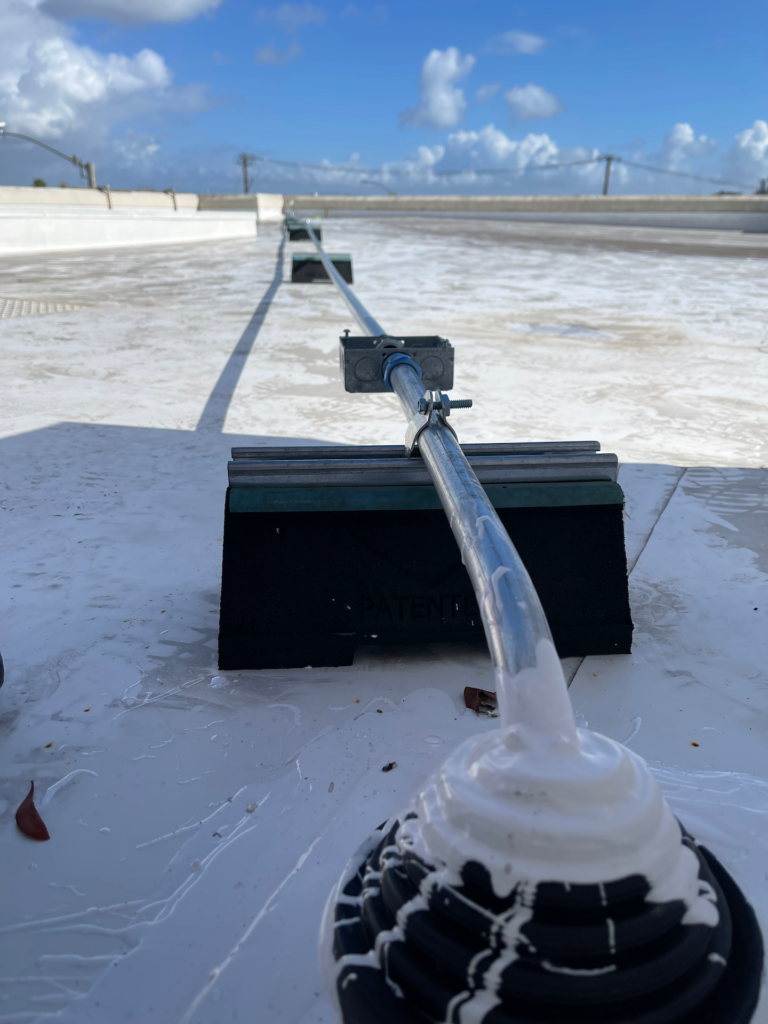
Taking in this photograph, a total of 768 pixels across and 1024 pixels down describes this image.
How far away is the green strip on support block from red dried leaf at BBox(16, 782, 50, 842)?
640mm

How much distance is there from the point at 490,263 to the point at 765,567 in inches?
340

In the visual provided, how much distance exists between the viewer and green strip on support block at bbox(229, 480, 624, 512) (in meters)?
1.55

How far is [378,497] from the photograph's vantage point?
5.14ft

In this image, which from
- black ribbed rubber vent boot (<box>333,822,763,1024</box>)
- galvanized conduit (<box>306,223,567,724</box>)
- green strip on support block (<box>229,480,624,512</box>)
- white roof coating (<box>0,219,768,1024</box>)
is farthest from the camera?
green strip on support block (<box>229,480,624,512</box>)

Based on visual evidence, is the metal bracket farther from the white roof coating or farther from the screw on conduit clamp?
the white roof coating

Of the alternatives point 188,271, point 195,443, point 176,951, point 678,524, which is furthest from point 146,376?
point 188,271

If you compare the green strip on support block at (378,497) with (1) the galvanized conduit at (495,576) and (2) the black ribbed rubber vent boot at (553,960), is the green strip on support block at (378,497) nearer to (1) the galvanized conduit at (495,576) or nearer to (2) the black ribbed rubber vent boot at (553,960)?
(1) the galvanized conduit at (495,576)

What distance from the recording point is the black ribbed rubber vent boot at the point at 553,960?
691 millimetres

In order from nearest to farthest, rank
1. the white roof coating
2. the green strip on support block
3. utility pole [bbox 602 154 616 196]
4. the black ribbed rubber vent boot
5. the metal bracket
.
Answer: the black ribbed rubber vent boot
the white roof coating
the metal bracket
the green strip on support block
utility pole [bbox 602 154 616 196]

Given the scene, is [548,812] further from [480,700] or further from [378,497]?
[378,497]

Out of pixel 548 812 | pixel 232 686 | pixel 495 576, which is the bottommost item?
pixel 232 686

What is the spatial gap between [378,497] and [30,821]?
33.5 inches

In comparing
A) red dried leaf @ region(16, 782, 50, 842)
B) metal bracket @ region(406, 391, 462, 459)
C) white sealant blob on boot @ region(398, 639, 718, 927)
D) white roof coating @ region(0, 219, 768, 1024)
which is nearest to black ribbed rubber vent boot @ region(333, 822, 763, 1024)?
white sealant blob on boot @ region(398, 639, 718, 927)

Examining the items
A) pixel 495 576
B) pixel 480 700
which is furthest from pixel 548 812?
pixel 480 700
